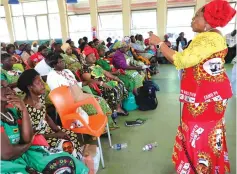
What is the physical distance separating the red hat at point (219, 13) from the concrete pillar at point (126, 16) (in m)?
8.53

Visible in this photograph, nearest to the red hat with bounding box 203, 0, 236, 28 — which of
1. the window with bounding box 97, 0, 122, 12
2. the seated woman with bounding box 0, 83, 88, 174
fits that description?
the seated woman with bounding box 0, 83, 88, 174

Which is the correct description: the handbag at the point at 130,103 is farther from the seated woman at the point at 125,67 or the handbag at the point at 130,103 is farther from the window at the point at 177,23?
the window at the point at 177,23

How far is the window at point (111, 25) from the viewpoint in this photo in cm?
991

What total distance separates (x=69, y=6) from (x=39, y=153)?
973 cm

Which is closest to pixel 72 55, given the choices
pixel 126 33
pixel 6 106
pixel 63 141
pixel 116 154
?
pixel 116 154

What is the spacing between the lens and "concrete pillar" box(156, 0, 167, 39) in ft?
29.7

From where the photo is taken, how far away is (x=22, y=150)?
1376mm

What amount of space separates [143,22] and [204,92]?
28.8 ft

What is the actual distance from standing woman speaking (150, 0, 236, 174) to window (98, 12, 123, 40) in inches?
340

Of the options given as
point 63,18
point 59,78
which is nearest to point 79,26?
point 63,18

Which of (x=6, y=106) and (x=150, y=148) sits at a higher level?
(x=6, y=106)

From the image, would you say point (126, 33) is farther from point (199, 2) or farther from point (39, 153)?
point (39, 153)

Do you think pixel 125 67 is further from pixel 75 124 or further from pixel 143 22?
pixel 143 22

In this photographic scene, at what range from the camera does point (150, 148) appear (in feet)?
8.01
